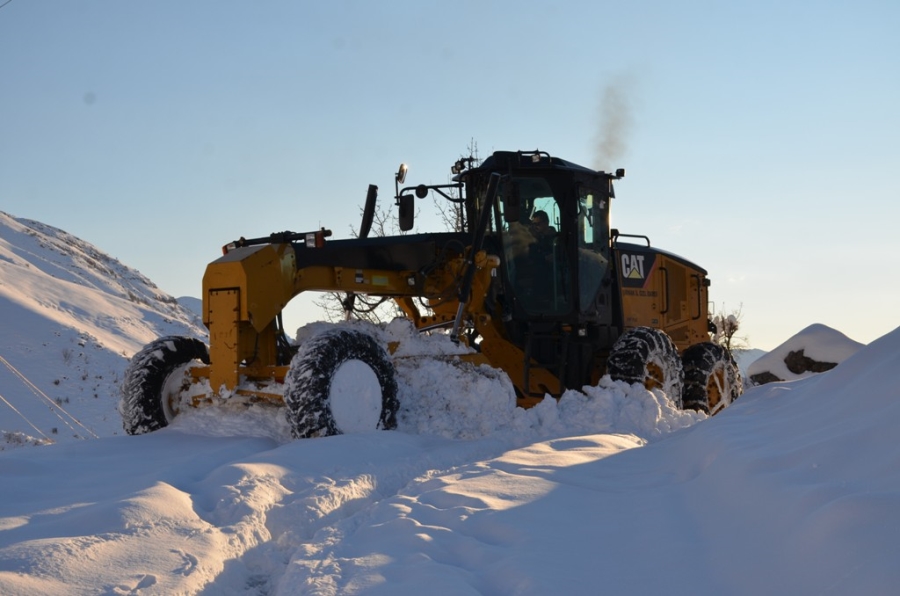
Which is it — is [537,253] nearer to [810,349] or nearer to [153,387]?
[153,387]

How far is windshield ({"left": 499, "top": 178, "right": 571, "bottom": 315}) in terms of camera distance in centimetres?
1088

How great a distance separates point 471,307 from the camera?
34.2 feet

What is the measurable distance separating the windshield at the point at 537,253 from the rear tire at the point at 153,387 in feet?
12.2

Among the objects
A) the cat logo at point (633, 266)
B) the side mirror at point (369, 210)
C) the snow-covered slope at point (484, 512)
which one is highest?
the side mirror at point (369, 210)

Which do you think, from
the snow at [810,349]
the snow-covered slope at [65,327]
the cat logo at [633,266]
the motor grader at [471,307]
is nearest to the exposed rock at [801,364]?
the snow at [810,349]

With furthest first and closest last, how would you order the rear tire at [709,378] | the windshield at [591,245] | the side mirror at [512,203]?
1. the rear tire at [709,378]
2. the windshield at [591,245]
3. the side mirror at [512,203]

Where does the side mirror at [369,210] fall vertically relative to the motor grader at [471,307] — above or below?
above

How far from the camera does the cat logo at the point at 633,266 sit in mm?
12340

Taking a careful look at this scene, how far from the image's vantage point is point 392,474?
22.0ft

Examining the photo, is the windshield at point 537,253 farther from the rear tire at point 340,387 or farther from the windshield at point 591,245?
the rear tire at point 340,387

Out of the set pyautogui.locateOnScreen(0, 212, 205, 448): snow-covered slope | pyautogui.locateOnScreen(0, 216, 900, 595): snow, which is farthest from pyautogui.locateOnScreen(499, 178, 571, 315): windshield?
pyautogui.locateOnScreen(0, 212, 205, 448): snow-covered slope

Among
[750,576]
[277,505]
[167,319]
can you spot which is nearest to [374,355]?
[277,505]

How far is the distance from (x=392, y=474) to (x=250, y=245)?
3.17 m

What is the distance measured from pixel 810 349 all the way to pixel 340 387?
16.3 metres
